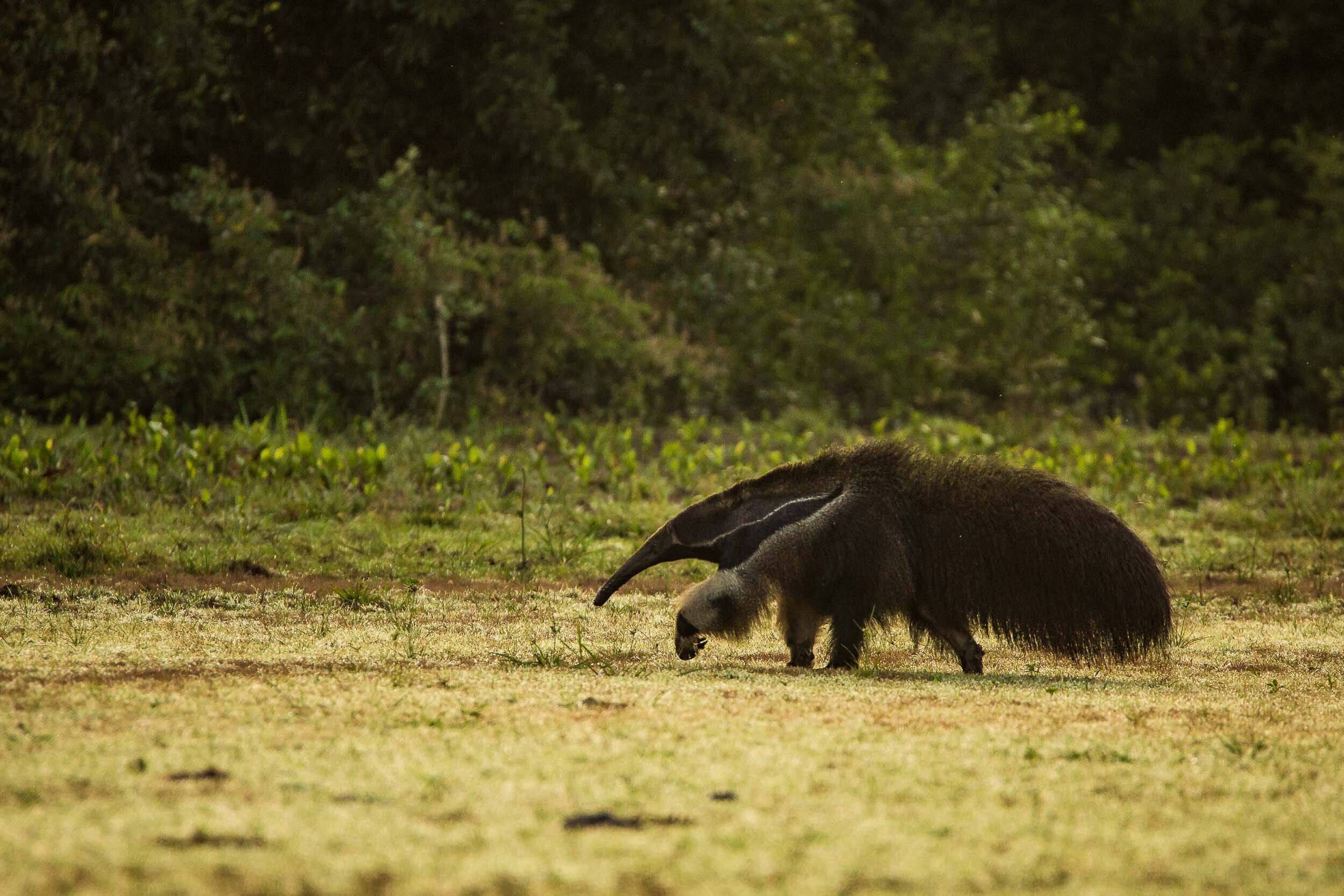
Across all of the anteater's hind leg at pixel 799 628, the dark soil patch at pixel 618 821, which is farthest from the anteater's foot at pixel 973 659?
the dark soil patch at pixel 618 821

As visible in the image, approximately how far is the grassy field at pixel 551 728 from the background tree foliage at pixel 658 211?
16.9 ft

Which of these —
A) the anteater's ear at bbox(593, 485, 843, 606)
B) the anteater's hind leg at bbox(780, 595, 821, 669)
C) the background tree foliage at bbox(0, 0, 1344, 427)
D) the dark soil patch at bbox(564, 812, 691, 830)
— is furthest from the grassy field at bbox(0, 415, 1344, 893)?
the background tree foliage at bbox(0, 0, 1344, 427)

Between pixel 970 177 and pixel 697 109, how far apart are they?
13.3 feet

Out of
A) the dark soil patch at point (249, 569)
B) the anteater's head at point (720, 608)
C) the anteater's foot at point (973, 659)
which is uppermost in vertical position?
the anteater's head at point (720, 608)

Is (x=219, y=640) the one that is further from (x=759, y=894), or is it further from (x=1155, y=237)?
(x=1155, y=237)

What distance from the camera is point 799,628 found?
615 cm

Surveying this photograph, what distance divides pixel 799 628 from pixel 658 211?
43.2 feet

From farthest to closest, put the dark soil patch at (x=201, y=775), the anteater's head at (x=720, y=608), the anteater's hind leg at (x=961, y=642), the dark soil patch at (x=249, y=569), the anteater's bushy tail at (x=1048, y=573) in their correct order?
the dark soil patch at (x=249, y=569) < the anteater's hind leg at (x=961, y=642) < the anteater's head at (x=720, y=608) < the anteater's bushy tail at (x=1048, y=573) < the dark soil patch at (x=201, y=775)

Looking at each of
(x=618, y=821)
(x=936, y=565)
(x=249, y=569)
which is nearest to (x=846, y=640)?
(x=936, y=565)

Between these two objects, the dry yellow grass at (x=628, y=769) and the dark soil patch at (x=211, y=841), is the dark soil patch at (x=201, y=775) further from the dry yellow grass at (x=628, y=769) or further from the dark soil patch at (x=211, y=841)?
the dark soil patch at (x=211, y=841)

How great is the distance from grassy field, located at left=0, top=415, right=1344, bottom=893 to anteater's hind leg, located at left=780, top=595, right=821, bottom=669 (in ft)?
0.48

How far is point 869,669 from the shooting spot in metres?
5.94

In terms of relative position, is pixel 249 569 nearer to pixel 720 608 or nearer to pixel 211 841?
pixel 720 608

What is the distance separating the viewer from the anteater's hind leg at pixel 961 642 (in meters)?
6.16
